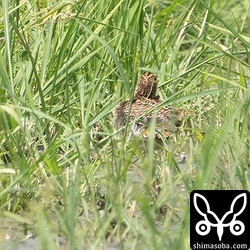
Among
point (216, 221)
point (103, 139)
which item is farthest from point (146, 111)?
point (216, 221)

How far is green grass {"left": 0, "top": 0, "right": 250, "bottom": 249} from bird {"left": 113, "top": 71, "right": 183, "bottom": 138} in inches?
2.6

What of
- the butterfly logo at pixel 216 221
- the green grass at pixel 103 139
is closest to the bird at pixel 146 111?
the green grass at pixel 103 139

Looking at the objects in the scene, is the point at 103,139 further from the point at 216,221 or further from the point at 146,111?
the point at 216,221

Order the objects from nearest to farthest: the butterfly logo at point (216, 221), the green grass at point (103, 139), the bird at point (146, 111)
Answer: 1. the butterfly logo at point (216, 221)
2. the green grass at point (103, 139)
3. the bird at point (146, 111)

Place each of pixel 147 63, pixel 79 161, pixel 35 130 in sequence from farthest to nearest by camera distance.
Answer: pixel 147 63
pixel 35 130
pixel 79 161

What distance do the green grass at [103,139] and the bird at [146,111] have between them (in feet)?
0.22

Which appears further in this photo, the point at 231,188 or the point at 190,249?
the point at 231,188

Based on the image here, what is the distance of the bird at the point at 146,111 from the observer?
180 inches

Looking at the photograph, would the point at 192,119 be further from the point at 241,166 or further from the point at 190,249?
the point at 190,249

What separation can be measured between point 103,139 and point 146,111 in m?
0.43

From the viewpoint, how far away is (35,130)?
430 centimetres

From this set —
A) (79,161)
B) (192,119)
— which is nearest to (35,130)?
(79,161)

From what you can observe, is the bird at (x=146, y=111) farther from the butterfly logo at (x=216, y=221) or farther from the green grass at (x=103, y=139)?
the butterfly logo at (x=216, y=221)

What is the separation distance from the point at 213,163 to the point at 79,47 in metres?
1.91
